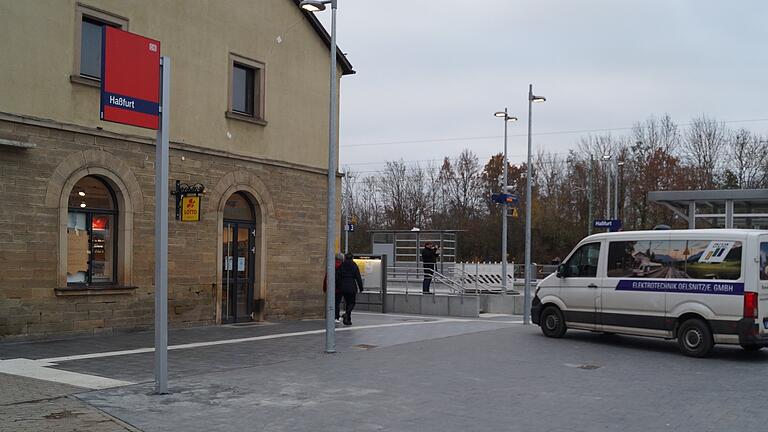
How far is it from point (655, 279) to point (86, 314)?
35.5ft

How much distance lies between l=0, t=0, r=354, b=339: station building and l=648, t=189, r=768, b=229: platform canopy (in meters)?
11.1

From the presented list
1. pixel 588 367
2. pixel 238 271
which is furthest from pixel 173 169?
pixel 588 367

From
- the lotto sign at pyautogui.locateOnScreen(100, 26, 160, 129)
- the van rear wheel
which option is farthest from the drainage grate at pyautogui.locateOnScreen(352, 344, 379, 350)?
the lotto sign at pyautogui.locateOnScreen(100, 26, 160, 129)

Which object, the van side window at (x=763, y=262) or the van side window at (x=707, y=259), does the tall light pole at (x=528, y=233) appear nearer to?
the van side window at (x=707, y=259)

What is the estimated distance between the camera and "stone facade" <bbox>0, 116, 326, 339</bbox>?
13.5 m

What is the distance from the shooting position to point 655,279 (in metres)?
14.1

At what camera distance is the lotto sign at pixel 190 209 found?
53.2 feet

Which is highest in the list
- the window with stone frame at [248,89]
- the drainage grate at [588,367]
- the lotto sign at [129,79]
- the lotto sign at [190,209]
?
the window with stone frame at [248,89]

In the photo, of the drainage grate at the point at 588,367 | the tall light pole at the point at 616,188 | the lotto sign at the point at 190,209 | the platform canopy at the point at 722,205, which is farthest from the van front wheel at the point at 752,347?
the tall light pole at the point at 616,188

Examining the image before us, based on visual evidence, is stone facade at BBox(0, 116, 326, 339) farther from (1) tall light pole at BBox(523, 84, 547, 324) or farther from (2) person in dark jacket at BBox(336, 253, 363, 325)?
(1) tall light pole at BBox(523, 84, 547, 324)

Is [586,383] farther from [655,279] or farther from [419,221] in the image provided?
[419,221]

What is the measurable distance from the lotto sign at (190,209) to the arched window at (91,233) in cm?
143

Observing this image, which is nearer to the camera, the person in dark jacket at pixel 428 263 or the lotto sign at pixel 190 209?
the lotto sign at pixel 190 209

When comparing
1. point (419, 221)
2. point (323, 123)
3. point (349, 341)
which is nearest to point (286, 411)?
point (349, 341)
